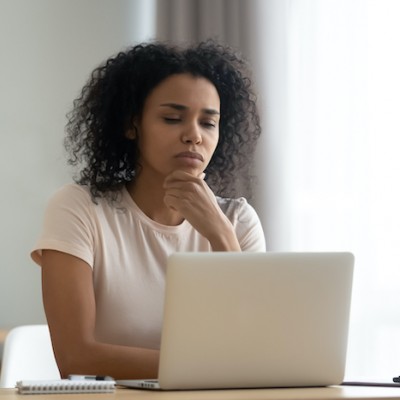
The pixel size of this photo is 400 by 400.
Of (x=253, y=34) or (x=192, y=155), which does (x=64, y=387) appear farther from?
(x=253, y=34)

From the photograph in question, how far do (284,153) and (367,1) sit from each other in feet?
1.91

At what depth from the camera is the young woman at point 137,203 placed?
2035 millimetres

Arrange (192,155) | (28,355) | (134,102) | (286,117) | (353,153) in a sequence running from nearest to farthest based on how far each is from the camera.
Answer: (192,155) → (134,102) → (28,355) → (353,153) → (286,117)

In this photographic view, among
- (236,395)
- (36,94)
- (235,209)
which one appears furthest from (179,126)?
(36,94)

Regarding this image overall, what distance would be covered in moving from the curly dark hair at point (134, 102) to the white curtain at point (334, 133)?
0.80m

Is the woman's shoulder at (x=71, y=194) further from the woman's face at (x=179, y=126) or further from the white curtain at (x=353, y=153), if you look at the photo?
the white curtain at (x=353, y=153)

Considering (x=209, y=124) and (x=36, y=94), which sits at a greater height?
(x=36, y=94)

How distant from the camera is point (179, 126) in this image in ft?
7.26

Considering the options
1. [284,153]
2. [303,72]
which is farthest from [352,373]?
[303,72]

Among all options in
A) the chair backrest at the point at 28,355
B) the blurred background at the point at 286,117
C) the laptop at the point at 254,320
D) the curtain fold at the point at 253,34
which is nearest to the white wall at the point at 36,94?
the blurred background at the point at 286,117

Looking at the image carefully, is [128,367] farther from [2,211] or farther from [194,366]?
[2,211]

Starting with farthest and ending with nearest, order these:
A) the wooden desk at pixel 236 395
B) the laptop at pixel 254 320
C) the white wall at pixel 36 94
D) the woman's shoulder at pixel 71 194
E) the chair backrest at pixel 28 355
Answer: the white wall at pixel 36 94 < the chair backrest at pixel 28 355 < the woman's shoulder at pixel 71 194 < the laptop at pixel 254 320 < the wooden desk at pixel 236 395

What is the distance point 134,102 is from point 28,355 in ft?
2.26

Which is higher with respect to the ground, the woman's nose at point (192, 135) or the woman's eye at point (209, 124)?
the woman's eye at point (209, 124)
